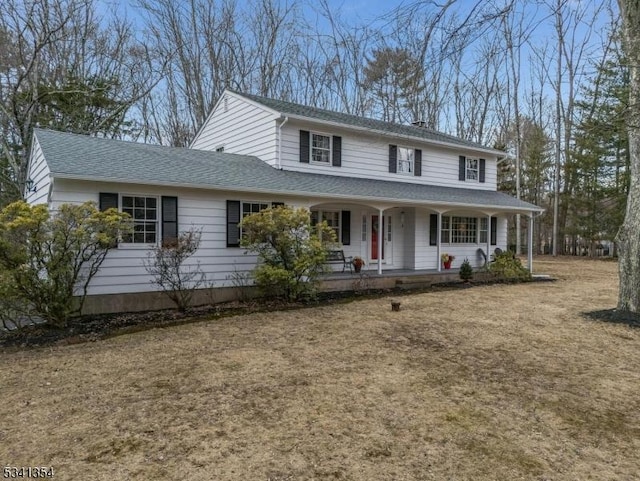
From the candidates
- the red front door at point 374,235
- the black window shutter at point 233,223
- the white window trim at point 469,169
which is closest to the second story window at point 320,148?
the red front door at point 374,235

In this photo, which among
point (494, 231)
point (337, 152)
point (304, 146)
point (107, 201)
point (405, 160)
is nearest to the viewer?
point (107, 201)

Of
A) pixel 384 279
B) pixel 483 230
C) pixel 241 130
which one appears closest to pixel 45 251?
pixel 241 130

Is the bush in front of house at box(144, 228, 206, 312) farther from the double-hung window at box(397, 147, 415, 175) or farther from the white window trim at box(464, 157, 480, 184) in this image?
the white window trim at box(464, 157, 480, 184)

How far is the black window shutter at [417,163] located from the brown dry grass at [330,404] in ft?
29.4

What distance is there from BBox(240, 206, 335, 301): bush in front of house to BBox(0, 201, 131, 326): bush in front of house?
2808 millimetres

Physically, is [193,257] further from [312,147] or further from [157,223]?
[312,147]

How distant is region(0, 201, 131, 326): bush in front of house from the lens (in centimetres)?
652

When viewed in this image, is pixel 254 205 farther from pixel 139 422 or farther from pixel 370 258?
pixel 139 422

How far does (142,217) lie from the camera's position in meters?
8.87

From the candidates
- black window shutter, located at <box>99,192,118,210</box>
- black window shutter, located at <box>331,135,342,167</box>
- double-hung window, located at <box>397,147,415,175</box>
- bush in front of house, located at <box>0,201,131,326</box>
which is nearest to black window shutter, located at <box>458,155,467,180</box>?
double-hung window, located at <box>397,147,415,175</box>

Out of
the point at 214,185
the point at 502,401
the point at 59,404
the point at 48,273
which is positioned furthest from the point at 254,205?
the point at 502,401

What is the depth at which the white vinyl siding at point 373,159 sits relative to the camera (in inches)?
497

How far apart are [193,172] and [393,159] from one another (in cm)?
763

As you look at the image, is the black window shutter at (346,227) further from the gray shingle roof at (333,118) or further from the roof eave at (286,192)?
the gray shingle roof at (333,118)
